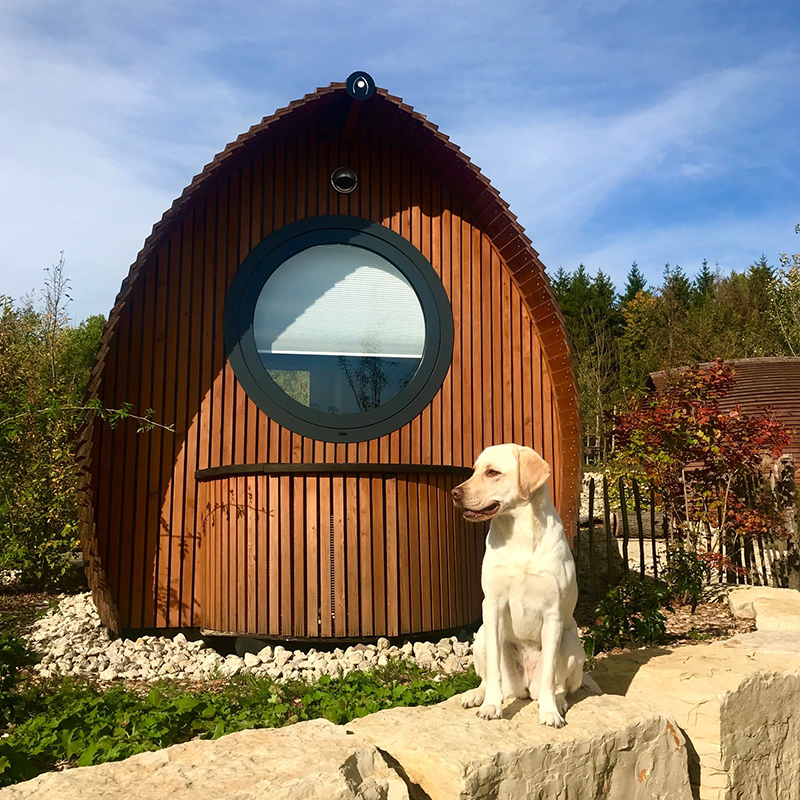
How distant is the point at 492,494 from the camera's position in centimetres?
318

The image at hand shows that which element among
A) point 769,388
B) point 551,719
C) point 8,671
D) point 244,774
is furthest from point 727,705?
point 769,388

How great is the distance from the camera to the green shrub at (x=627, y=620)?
5609 mm

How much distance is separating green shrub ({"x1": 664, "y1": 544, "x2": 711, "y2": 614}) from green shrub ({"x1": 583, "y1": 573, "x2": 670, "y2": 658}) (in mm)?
726

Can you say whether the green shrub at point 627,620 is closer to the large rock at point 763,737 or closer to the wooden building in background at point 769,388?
the large rock at point 763,737

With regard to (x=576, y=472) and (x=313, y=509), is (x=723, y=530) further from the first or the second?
(x=313, y=509)

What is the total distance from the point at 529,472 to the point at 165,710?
2468 mm

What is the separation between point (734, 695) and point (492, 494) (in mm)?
1729

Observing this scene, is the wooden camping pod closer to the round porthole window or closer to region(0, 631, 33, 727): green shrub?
the round porthole window

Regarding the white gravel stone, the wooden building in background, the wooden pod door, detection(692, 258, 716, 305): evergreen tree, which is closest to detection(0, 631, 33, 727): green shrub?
the white gravel stone

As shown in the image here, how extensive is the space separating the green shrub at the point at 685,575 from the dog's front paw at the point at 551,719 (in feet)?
12.6

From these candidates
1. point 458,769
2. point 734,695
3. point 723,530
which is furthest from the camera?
point 723,530

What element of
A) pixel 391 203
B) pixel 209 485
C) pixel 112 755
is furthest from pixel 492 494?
pixel 391 203

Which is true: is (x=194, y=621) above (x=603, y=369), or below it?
below

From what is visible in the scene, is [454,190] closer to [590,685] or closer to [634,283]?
[590,685]
